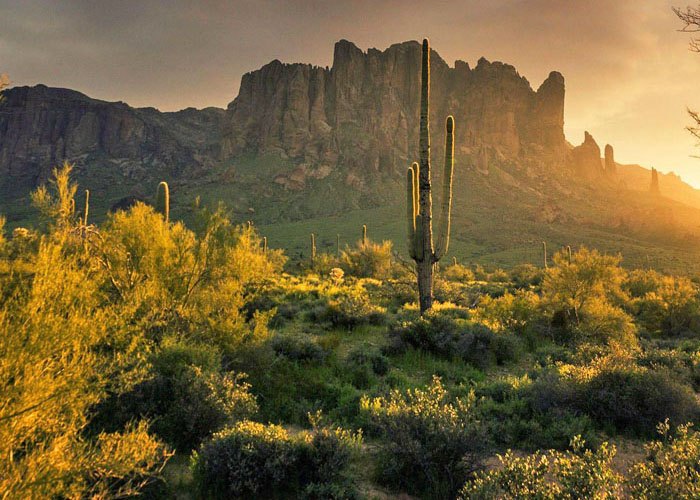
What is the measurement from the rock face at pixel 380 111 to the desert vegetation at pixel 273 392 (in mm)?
101120

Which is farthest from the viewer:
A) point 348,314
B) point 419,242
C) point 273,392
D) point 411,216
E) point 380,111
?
point 380,111

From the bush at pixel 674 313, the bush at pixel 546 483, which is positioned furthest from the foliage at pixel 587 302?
the bush at pixel 546 483

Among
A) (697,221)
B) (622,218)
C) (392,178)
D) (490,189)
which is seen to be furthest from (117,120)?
(697,221)

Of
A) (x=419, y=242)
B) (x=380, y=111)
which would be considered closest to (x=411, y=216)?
(x=419, y=242)

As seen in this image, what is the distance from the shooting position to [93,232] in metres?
7.45

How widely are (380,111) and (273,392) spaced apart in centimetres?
13823

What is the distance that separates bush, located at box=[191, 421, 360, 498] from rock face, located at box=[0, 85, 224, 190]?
138 metres

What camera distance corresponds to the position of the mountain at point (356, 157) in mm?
77750

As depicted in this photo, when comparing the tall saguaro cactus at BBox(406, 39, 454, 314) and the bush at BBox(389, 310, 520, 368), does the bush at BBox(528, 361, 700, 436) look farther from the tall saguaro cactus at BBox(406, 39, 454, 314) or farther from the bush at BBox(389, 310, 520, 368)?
the tall saguaro cactus at BBox(406, 39, 454, 314)

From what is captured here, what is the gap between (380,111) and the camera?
134375 millimetres

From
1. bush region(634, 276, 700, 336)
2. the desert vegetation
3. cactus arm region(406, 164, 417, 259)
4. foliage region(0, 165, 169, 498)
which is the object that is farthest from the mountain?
foliage region(0, 165, 169, 498)

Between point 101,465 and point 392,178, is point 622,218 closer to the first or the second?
point 392,178

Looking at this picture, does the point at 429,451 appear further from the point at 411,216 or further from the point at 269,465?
the point at 411,216

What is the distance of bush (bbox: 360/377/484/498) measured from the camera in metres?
4.36
